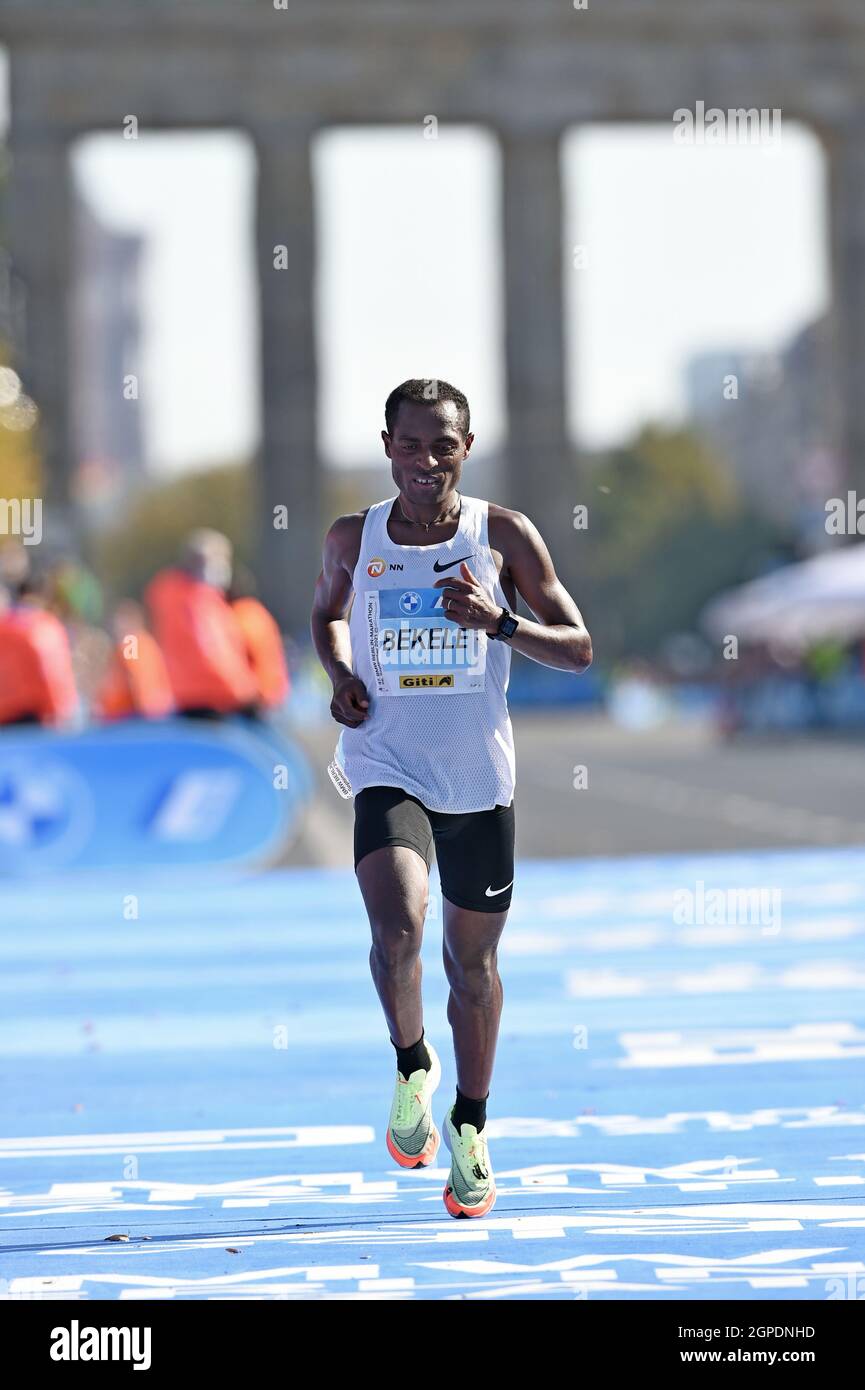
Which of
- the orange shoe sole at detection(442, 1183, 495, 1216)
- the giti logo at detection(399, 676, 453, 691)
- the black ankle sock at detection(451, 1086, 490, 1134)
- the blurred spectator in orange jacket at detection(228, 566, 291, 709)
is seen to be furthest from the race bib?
the blurred spectator in orange jacket at detection(228, 566, 291, 709)

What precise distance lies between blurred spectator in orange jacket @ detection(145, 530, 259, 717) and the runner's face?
31.6 feet

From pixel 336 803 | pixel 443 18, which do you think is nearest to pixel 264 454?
pixel 443 18

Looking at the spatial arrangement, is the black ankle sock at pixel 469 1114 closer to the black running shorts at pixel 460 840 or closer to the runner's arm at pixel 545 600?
the black running shorts at pixel 460 840

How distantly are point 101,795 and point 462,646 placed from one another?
918cm

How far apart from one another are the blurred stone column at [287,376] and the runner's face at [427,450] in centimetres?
4878

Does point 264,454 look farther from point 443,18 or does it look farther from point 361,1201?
point 361,1201

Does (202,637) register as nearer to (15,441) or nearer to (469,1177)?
(469,1177)

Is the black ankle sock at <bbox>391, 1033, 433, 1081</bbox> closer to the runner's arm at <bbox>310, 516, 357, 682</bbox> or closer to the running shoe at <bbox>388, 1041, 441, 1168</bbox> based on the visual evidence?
the running shoe at <bbox>388, 1041, 441, 1168</bbox>

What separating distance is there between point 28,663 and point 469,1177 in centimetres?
935

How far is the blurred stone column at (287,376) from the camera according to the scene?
54312 millimetres

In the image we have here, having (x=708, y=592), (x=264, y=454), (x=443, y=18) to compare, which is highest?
(x=443, y=18)

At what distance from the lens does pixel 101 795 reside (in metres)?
14.0

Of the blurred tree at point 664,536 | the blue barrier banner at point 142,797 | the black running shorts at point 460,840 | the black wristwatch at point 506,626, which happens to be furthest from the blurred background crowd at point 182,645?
the blurred tree at point 664,536
